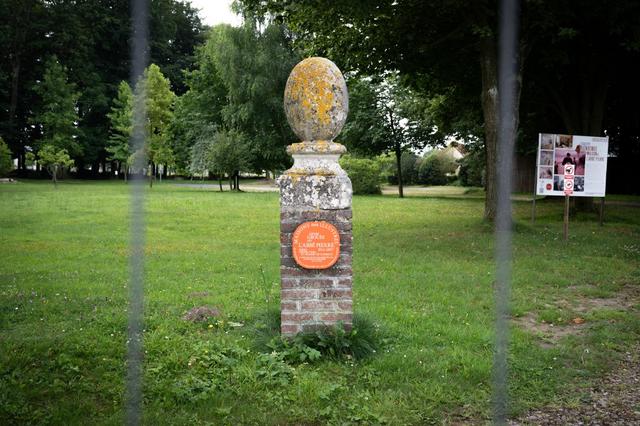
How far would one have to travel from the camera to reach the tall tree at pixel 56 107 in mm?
41219

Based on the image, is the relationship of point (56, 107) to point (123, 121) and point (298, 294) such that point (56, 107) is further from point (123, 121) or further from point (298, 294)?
point (298, 294)

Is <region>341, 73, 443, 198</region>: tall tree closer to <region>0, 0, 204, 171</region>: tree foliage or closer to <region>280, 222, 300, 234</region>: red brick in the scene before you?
<region>0, 0, 204, 171</region>: tree foliage

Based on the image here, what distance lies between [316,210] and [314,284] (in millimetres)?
706

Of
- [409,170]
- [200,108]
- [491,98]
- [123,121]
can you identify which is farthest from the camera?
[409,170]

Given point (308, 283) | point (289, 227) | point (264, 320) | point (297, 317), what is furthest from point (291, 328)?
point (289, 227)

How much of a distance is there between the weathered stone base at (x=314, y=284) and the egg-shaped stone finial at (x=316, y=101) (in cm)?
76

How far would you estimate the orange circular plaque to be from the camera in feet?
16.8

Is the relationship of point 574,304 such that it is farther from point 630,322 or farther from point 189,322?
point 189,322

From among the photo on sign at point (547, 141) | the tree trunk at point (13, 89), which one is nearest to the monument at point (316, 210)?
the photo on sign at point (547, 141)

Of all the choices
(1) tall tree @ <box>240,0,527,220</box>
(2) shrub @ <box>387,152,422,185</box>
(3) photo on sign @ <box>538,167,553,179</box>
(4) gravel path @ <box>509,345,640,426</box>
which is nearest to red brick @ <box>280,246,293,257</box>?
(4) gravel path @ <box>509,345,640,426</box>

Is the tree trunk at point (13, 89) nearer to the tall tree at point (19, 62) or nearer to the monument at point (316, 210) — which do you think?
the tall tree at point (19, 62)

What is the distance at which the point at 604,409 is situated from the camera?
14.1 feet

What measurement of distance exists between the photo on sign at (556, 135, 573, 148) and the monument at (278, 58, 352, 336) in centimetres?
1238

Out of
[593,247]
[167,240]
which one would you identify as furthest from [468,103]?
[167,240]
